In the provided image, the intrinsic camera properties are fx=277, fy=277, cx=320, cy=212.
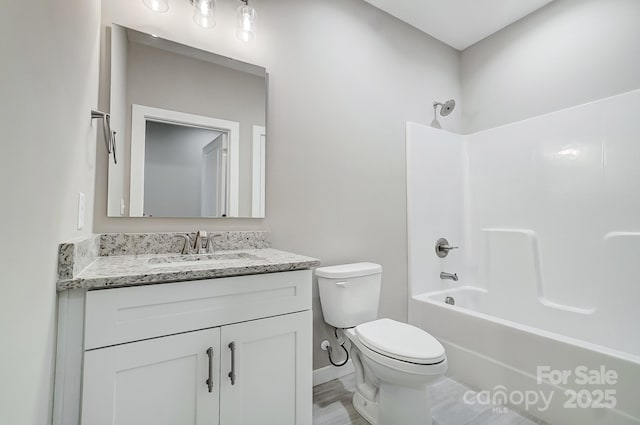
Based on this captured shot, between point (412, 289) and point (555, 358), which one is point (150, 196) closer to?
point (412, 289)

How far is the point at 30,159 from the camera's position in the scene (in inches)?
24.0

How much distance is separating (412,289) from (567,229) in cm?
116

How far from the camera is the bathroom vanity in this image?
0.81 metres

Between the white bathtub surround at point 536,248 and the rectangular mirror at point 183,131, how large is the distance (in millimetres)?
1333

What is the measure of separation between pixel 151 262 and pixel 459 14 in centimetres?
282

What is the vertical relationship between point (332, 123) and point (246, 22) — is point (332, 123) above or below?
below

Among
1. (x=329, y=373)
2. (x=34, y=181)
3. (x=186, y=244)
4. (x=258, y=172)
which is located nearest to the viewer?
(x=34, y=181)

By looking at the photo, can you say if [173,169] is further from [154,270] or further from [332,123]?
[332,123]

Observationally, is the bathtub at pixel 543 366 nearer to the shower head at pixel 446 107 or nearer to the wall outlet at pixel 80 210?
the shower head at pixel 446 107

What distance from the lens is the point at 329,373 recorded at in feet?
5.96

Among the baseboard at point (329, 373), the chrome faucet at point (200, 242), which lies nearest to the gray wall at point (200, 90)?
the chrome faucet at point (200, 242)

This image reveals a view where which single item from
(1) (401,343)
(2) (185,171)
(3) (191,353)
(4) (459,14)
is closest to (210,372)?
(3) (191,353)

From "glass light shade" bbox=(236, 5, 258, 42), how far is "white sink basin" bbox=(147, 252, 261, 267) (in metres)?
1.23

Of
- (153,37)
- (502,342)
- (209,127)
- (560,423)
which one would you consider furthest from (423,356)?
(153,37)
